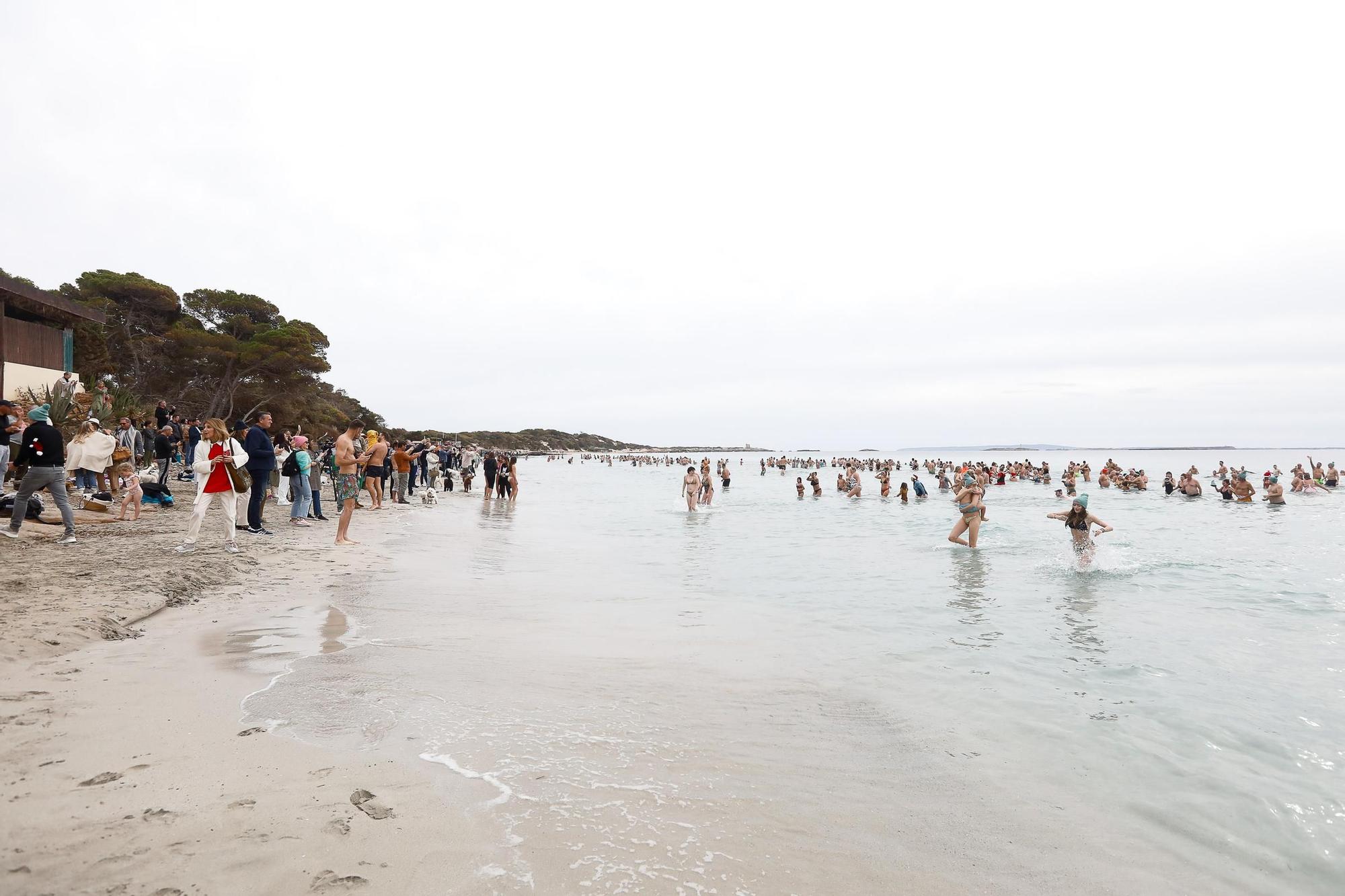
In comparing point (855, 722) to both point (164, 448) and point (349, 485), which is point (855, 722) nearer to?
point (349, 485)

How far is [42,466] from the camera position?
303 inches

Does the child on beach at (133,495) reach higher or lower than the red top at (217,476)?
lower

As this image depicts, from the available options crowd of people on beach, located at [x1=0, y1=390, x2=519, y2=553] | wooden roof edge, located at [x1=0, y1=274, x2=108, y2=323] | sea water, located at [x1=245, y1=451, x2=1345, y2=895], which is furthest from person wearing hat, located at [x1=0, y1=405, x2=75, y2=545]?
wooden roof edge, located at [x1=0, y1=274, x2=108, y2=323]

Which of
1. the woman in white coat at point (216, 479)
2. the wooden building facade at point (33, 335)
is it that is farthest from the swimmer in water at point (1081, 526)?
the wooden building facade at point (33, 335)

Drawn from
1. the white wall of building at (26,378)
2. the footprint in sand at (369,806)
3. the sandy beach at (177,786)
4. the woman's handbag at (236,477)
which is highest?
the white wall of building at (26,378)

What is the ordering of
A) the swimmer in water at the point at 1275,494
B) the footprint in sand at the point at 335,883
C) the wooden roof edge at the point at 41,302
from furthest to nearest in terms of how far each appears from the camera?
the swimmer in water at the point at 1275,494 < the wooden roof edge at the point at 41,302 < the footprint in sand at the point at 335,883

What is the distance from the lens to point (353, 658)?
15.5 ft

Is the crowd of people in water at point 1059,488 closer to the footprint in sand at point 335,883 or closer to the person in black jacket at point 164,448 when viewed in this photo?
the footprint in sand at point 335,883

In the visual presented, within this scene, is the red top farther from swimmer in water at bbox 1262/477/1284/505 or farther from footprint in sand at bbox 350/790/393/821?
swimmer in water at bbox 1262/477/1284/505

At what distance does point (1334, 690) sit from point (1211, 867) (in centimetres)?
363

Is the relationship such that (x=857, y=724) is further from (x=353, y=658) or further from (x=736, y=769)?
(x=353, y=658)

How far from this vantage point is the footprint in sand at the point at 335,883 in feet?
7.16

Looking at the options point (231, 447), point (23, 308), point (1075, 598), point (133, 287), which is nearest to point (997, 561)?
point (1075, 598)

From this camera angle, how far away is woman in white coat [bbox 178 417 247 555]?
8156 millimetres
